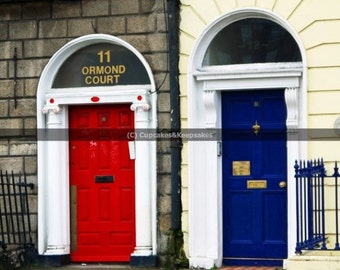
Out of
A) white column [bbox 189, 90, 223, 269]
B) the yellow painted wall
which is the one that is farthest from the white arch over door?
the yellow painted wall

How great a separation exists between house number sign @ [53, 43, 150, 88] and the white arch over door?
0.85m

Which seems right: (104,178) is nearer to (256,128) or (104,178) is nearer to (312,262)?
(256,128)

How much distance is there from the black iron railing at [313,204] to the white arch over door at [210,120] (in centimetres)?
55

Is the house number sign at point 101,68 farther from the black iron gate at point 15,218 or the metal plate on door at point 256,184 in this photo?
the metal plate on door at point 256,184

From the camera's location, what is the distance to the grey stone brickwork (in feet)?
40.2

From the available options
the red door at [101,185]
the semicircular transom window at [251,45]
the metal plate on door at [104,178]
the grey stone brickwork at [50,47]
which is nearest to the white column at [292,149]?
the semicircular transom window at [251,45]

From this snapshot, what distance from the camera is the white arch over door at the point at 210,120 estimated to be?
464 inches

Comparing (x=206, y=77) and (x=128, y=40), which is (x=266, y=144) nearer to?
(x=206, y=77)

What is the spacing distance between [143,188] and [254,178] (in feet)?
4.81

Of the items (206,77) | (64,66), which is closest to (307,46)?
(206,77)

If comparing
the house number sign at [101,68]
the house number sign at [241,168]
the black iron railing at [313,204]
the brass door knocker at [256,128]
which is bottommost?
the black iron railing at [313,204]

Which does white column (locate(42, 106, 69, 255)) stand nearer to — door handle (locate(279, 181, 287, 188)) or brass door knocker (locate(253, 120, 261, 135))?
brass door knocker (locate(253, 120, 261, 135))

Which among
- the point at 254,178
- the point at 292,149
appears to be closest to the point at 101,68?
the point at 254,178

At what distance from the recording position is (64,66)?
12.8 m
